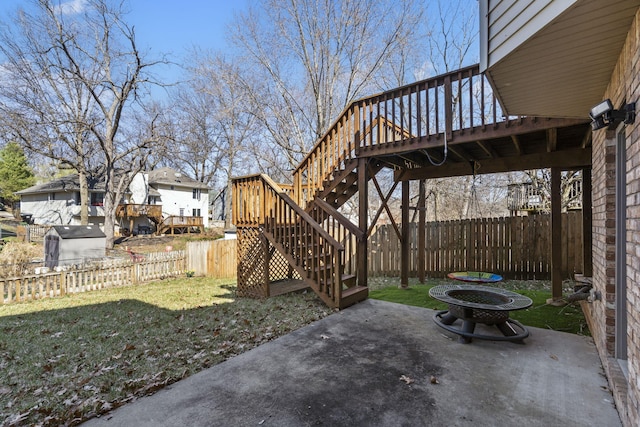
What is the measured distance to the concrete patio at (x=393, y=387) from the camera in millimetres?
2367

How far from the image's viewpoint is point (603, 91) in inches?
111

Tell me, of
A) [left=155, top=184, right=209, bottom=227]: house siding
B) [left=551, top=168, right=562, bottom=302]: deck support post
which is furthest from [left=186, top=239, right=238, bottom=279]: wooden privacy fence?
[left=155, top=184, right=209, bottom=227]: house siding

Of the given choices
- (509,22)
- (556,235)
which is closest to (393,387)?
(509,22)

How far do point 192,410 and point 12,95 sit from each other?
1969 cm

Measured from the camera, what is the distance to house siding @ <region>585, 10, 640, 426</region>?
186cm

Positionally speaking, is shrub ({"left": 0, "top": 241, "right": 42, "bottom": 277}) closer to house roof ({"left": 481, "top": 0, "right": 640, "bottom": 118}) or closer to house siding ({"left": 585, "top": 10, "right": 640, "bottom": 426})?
house roof ({"left": 481, "top": 0, "right": 640, "bottom": 118})

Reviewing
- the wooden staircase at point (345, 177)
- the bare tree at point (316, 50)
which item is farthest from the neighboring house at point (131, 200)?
the wooden staircase at point (345, 177)

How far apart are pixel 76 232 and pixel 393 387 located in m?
12.6

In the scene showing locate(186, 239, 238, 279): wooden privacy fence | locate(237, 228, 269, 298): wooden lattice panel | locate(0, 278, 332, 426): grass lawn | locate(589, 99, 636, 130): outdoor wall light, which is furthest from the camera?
locate(186, 239, 238, 279): wooden privacy fence

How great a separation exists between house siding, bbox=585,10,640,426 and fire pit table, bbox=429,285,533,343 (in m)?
0.81

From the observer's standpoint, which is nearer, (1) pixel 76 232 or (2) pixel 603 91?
(2) pixel 603 91

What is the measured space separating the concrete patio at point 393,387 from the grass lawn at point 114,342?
1.22 ft

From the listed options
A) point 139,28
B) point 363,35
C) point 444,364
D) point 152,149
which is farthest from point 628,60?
point 152,149

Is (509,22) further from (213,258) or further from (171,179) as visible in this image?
(171,179)
